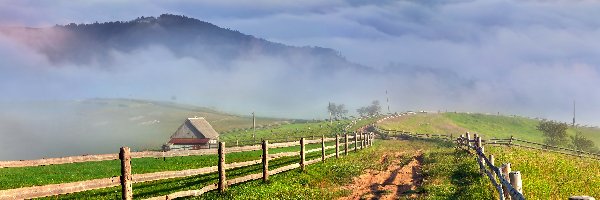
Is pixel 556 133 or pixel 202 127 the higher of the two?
→ pixel 202 127

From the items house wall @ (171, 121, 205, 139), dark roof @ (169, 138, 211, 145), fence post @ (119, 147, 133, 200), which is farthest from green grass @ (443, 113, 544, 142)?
fence post @ (119, 147, 133, 200)

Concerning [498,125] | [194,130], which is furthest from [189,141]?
[498,125]

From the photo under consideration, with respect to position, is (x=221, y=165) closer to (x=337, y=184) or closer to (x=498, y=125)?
(x=337, y=184)

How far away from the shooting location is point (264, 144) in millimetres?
20297

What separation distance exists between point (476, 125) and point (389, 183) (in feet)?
463

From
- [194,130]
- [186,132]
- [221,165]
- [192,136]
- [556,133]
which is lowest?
[556,133]

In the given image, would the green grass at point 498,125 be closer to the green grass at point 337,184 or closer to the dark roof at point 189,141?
the dark roof at point 189,141

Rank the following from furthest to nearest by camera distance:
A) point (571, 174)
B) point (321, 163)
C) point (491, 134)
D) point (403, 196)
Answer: point (491, 134) → point (321, 163) → point (571, 174) → point (403, 196)

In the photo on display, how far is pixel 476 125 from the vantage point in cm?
15225

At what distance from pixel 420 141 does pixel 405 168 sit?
52.8 metres

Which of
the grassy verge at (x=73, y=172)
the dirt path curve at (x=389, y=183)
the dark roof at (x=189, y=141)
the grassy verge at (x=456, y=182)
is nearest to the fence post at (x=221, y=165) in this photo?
the dirt path curve at (x=389, y=183)

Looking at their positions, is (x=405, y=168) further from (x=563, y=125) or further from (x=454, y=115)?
(x=454, y=115)

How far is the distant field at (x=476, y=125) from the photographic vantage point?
12512 cm

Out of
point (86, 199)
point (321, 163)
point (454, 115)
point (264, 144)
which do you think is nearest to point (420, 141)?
point (321, 163)
